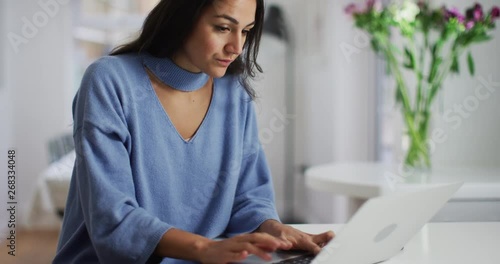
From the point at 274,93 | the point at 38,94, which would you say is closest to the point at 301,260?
the point at 274,93

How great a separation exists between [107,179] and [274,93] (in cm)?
457

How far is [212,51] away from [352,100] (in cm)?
304

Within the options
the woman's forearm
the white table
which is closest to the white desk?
the woman's forearm

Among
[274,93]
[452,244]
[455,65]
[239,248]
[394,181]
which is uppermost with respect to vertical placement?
[455,65]

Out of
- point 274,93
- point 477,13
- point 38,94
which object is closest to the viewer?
point 477,13

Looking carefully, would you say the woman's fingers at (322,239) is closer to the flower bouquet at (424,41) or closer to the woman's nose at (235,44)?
the woman's nose at (235,44)

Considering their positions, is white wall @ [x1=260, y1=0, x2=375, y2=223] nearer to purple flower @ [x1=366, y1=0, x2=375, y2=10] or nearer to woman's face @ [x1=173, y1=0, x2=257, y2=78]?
purple flower @ [x1=366, y1=0, x2=375, y2=10]

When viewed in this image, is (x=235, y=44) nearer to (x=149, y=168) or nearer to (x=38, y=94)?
(x=149, y=168)

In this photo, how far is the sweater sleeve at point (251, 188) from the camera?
1.12 m

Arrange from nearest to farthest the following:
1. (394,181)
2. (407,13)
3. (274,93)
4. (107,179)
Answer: (107,179) → (394,181) → (407,13) → (274,93)

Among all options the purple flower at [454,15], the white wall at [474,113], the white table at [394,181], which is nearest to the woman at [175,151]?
the white table at [394,181]

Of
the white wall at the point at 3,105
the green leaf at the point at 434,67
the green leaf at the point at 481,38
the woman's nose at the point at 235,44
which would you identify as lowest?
the white wall at the point at 3,105

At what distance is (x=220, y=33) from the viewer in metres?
1.03

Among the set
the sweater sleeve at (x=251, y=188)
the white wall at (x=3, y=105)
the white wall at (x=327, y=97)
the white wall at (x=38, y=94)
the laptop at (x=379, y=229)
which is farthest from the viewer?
the white wall at (x=38, y=94)
